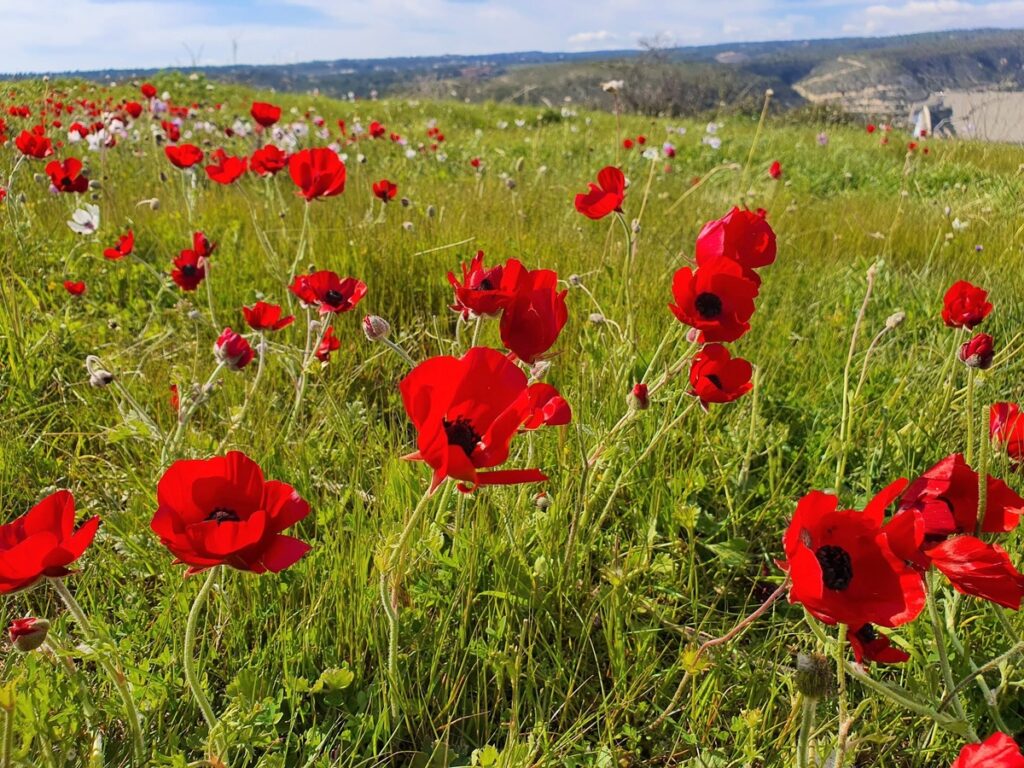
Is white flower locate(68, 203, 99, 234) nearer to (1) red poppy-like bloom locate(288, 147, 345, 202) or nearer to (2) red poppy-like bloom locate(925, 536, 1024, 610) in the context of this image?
(1) red poppy-like bloom locate(288, 147, 345, 202)

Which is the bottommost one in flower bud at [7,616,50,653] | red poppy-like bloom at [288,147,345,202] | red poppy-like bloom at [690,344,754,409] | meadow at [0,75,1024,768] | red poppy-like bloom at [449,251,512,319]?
meadow at [0,75,1024,768]

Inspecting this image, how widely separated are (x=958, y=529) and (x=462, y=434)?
0.64 metres

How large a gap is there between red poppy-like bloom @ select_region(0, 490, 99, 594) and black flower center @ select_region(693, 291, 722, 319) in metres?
0.84

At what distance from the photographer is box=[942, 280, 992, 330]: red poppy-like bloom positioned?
138 centimetres

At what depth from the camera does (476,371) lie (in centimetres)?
80

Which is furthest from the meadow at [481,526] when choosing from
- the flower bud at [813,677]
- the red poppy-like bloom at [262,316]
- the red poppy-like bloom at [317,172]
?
the red poppy-like bloom at [317,172]

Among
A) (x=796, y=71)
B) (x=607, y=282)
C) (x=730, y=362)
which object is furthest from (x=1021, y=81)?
(x=796, y=71)

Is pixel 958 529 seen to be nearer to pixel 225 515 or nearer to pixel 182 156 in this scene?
pixel 225 515

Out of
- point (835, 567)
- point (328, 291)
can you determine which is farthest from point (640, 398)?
point (328, 291)

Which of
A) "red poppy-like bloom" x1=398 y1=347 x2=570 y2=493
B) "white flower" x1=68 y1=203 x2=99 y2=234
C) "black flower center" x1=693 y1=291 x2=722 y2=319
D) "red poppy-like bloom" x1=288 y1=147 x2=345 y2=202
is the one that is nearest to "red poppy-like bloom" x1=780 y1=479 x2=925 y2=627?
"red poppy-like bloom" x1=398 y1=347 x2=570 y2=493

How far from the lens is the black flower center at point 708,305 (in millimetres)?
1088

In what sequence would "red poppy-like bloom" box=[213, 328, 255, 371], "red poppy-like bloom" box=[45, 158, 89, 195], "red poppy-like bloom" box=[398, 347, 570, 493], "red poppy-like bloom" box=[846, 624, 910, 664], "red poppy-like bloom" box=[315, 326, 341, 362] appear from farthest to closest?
"red poppy-like bloom" box=[45, 158, 89, 195], "red poppy-like bloom" box=[315, 326, 341, 362], "red poppy-like bloom" box=[213, 328, 255, 371], "red poppy-like bloom" box=[846, 624, 910, 664], "red poppy-like bloom" box=[398, 347, 570, 493]

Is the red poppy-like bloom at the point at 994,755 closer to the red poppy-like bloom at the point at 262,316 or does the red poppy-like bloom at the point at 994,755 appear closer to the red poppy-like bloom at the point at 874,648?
the red poppy-like bloom at the point at 874,648

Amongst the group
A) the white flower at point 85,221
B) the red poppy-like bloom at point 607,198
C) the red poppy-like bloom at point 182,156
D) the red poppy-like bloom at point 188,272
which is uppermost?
the red poppy-like bloom at point 182,156
